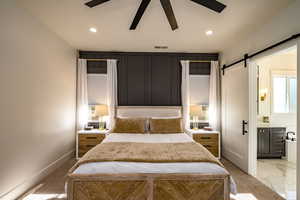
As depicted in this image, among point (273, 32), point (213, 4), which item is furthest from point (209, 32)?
point (213, 4)

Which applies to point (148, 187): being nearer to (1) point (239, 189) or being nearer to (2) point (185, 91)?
(1) point (239, 189)

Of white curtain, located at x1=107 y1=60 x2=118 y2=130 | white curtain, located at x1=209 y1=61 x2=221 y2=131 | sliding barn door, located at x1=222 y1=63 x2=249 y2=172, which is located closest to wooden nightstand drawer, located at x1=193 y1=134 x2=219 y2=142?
sliding barn door, located at x1=222 y1=63 x2=249 y2=172

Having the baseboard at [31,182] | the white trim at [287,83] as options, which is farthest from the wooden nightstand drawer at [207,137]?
the baseboard at [31,182]

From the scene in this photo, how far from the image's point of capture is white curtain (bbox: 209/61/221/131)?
4.16 metres

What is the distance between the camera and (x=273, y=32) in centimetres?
250

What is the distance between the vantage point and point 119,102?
167 inches

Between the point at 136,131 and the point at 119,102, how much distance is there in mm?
1088

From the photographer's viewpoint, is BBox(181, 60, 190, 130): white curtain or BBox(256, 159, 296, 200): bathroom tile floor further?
BBox(181, 60, 190, 130): white curtain

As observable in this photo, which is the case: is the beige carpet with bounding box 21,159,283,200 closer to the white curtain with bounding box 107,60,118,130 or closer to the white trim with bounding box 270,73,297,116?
the white curtain with bounding box 107,60,118,130

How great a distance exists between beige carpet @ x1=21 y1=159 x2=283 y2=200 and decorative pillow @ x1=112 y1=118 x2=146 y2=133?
50.8 inches

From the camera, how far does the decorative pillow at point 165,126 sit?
11.6ft

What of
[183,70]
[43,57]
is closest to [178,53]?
[183,70]

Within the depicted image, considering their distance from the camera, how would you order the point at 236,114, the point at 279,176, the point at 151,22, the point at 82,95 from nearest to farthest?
1. the point at 151,22
2. the point at 279,176
3. the point at 236,114
4. the point at 82,95

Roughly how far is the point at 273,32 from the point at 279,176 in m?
2.49
